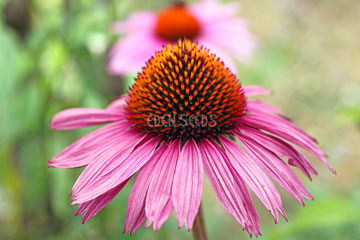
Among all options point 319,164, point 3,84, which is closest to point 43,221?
point 3,84

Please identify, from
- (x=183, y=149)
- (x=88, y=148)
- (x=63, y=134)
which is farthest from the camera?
→ (x=63, y=134)

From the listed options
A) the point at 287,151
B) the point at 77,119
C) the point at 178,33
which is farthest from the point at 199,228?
the point at 178,33

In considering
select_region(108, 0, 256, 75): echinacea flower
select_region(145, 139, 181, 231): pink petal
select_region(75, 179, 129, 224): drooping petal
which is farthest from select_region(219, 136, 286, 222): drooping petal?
select_region(108, 0, 256, 75): echinacea flower

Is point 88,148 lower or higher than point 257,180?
higher

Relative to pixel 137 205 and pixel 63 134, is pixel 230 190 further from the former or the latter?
pixel 63 134

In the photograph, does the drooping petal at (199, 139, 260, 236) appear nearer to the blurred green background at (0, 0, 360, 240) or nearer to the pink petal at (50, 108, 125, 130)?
the pink petal at (50, 108, 125, 130)

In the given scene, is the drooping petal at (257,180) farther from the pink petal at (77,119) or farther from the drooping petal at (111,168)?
the pink petal at (77,119)

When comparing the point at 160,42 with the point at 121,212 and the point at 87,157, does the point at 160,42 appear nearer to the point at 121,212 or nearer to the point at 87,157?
the point at 121,212

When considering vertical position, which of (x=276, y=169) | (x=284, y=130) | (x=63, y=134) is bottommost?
(x=276, y=169)
